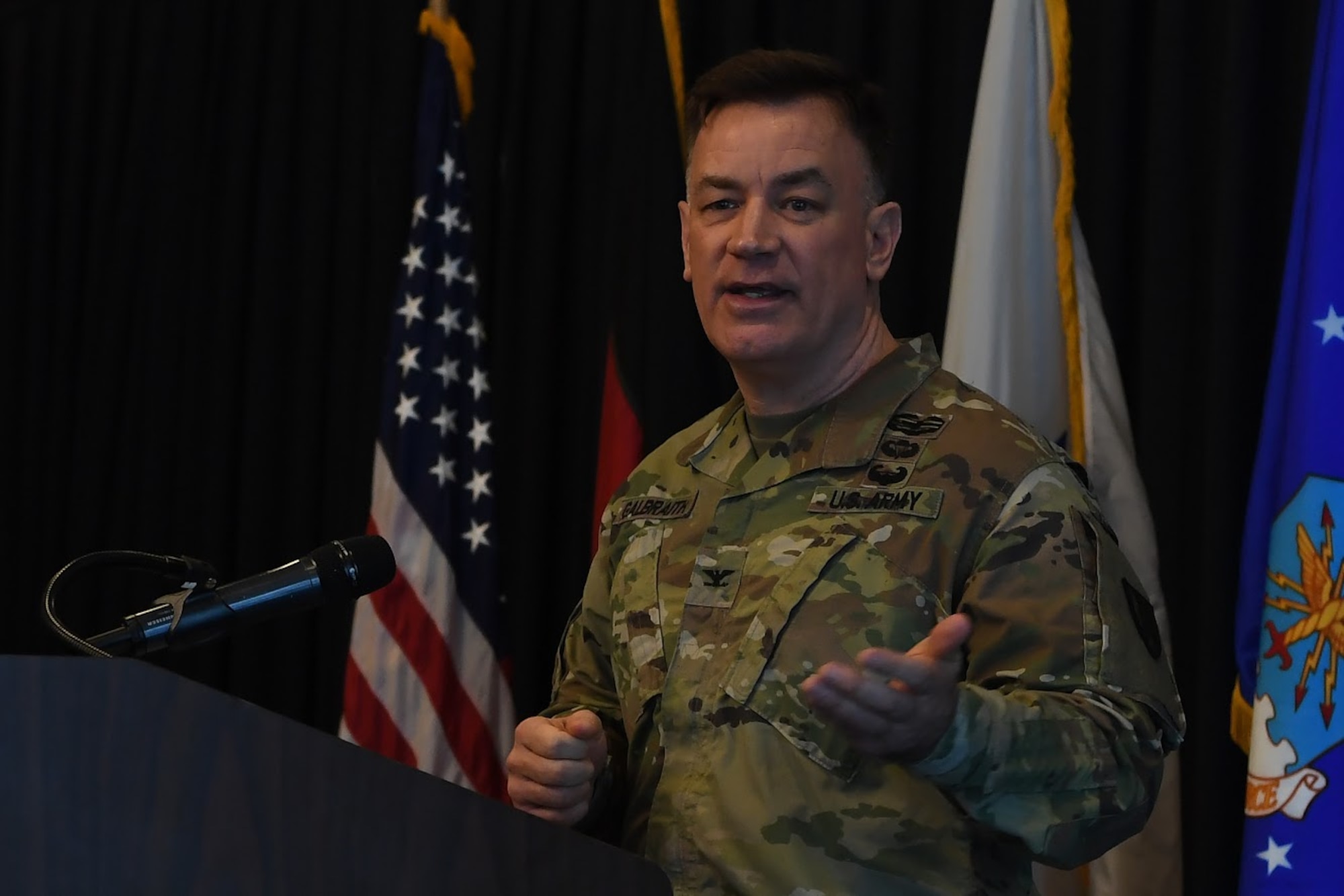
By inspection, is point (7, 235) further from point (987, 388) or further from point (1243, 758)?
point (1243, 758)

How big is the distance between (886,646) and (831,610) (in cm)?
7

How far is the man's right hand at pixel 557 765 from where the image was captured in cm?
150

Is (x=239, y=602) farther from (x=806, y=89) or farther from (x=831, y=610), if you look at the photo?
(x=806, y=89)

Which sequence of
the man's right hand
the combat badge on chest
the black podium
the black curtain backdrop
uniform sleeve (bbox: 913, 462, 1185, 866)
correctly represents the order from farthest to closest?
the black curtain backdrop → the combat badge on chest → the man's right hand → uniform sleeve (bbox: 913, 462, 1185, 866) → the black podium

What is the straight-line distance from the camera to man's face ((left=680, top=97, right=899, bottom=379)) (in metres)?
1.77

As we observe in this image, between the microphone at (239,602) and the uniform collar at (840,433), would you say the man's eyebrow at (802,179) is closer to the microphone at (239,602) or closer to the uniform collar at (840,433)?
the uniform collar at (840,433)

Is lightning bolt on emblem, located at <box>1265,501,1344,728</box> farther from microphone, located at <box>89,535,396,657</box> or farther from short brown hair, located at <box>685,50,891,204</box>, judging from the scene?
microphone, located at <box>89,535,396,657</box>

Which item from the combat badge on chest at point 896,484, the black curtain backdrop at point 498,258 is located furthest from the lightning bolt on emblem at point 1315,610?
the combat badge on chest at point 896,484

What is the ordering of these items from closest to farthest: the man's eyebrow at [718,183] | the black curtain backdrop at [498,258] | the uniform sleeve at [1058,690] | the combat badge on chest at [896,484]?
the uniform sleeve at [1058,690]
the combat badge on chest at [896,484]
the man's eyebrow at [718,183]
the black curtain backdrop at [498,258]

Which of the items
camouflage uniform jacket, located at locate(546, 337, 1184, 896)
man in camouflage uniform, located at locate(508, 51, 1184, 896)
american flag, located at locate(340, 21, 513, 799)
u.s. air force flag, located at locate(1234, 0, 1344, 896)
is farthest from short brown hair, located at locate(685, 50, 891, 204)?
american flag, located at locate(340, 21, 513, 799)

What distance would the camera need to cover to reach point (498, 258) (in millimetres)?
3314

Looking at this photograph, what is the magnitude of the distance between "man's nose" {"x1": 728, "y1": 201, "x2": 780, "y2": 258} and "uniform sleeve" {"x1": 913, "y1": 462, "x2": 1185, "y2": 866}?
0.41 m

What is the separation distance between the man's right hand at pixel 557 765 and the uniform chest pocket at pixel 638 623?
0.14m

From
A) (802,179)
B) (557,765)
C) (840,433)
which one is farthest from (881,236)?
(557,765)
